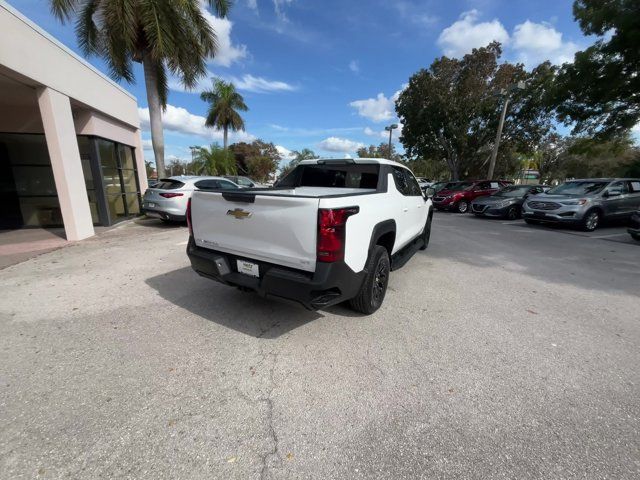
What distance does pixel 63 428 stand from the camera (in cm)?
190

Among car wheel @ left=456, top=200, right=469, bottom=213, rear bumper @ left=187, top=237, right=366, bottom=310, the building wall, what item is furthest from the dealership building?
car wheel @ left=456, top=200, right=469, bottom=213

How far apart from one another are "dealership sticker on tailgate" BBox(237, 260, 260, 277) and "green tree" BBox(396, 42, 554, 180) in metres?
23.3

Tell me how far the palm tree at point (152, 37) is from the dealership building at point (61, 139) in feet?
5.07

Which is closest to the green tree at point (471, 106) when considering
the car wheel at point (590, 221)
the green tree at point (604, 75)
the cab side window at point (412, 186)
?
the green tree at point (604, 75)

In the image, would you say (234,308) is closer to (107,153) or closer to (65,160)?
(65,160)

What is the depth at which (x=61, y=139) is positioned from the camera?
22.5ft

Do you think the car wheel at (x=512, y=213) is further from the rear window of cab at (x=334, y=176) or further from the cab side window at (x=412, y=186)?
the rear window of cab at (x=334, y=176)

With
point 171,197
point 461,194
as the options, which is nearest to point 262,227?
point 171,197

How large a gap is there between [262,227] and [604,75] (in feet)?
66.9

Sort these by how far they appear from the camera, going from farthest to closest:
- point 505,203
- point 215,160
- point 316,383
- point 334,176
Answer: point 215,160, point 505,203, point 334,176, point 316,383

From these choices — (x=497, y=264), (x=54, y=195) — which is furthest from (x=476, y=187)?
(x=54, y=195)

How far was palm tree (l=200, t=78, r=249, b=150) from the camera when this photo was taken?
31.0m

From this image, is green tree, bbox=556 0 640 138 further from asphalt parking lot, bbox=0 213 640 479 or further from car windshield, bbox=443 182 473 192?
asphalt parking lot, bbox=0 213 640 479

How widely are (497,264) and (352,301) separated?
12.5 feet
